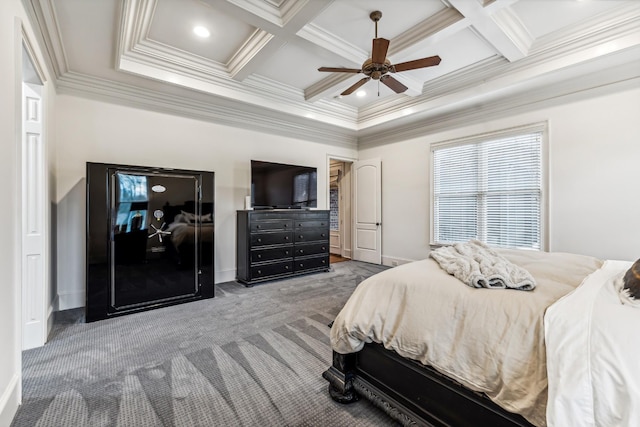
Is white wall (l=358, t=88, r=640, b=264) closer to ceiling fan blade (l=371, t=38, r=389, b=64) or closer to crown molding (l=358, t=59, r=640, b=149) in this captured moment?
crown molding (l=358, t=59, r=640, b=149)

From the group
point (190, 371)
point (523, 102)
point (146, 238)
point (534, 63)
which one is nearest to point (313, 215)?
point (146, 238)

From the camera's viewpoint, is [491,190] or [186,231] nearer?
[186,231]

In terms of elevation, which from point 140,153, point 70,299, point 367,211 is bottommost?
point 70,299

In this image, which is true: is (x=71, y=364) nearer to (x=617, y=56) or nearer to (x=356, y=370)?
(x=356, y=370)

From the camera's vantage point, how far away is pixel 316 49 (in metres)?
3.29

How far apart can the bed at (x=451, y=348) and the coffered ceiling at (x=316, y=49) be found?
2548mm

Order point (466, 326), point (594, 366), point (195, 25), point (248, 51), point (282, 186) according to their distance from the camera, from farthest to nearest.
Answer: point (282, 186)
point (248, 51)
point (195, 25)
point (466, 326)
point (594, 366)

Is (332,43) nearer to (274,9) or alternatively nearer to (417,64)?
(274,9)

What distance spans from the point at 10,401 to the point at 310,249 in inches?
150

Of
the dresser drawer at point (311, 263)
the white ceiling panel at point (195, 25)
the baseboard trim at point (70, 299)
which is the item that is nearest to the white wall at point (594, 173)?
the dresser drawer at point (311, 263)

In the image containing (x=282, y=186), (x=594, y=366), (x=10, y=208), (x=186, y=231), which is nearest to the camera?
(x=594, y=366)

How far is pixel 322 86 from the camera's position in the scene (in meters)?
4.35

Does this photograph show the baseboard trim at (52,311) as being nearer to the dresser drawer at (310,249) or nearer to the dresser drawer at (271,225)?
the dresser drawer at (271,225)

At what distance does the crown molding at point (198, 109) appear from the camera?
3.49 meters
